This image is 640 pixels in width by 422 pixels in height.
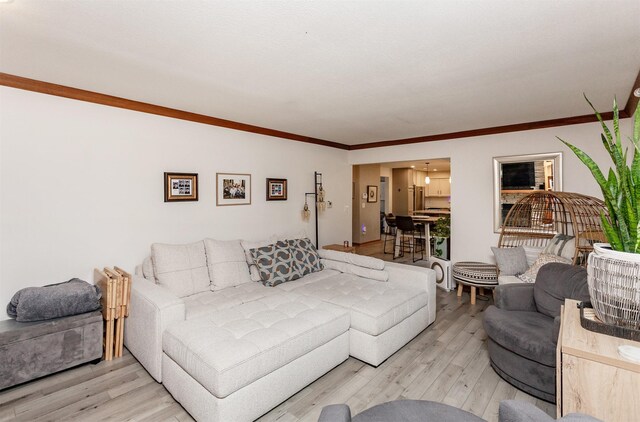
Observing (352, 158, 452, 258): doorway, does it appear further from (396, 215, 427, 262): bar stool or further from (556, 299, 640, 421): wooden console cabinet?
(556, 299, 640, 421): wooden console cabinet

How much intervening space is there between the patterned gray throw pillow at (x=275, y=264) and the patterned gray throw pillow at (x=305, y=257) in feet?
0.25

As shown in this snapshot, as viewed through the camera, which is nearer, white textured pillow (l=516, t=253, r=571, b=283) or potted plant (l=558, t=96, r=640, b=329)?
potted plant (l=558, t=96, r=640, b=329)

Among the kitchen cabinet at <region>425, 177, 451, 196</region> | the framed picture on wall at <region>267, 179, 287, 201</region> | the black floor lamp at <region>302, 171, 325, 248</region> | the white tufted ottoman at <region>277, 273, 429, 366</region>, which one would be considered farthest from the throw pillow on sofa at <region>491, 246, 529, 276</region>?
the kitchen cabinet at <region>425, 177, 451, 196</region>

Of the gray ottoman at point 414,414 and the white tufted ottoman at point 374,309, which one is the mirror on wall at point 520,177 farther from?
the gray ottoman at point 414,414

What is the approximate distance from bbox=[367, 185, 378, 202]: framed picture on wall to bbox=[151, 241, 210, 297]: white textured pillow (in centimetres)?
596

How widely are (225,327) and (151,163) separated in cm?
208

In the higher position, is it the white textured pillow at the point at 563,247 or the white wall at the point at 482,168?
the white wall at the point at 482,168

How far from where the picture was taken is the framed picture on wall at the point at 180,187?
3449mm

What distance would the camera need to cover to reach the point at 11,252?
2549 mm

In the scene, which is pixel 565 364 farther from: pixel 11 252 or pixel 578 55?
pixel 11 252

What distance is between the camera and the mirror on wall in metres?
4.07

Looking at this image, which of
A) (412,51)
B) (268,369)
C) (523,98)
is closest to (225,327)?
(268,369)

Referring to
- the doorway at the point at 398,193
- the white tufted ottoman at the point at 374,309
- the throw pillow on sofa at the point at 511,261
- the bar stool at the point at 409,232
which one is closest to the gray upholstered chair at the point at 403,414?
the white tufted ottoman at the point at 374,309

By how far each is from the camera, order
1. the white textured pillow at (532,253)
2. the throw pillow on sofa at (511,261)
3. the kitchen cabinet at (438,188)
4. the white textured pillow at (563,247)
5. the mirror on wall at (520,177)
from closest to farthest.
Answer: the white textured pillow at (563,247)
the throw pillow on sofa at (511,261)
the white textured pillow at (532,253)
the mirror on wall at (520,177)
the kitchen cabinet at (438,188)
